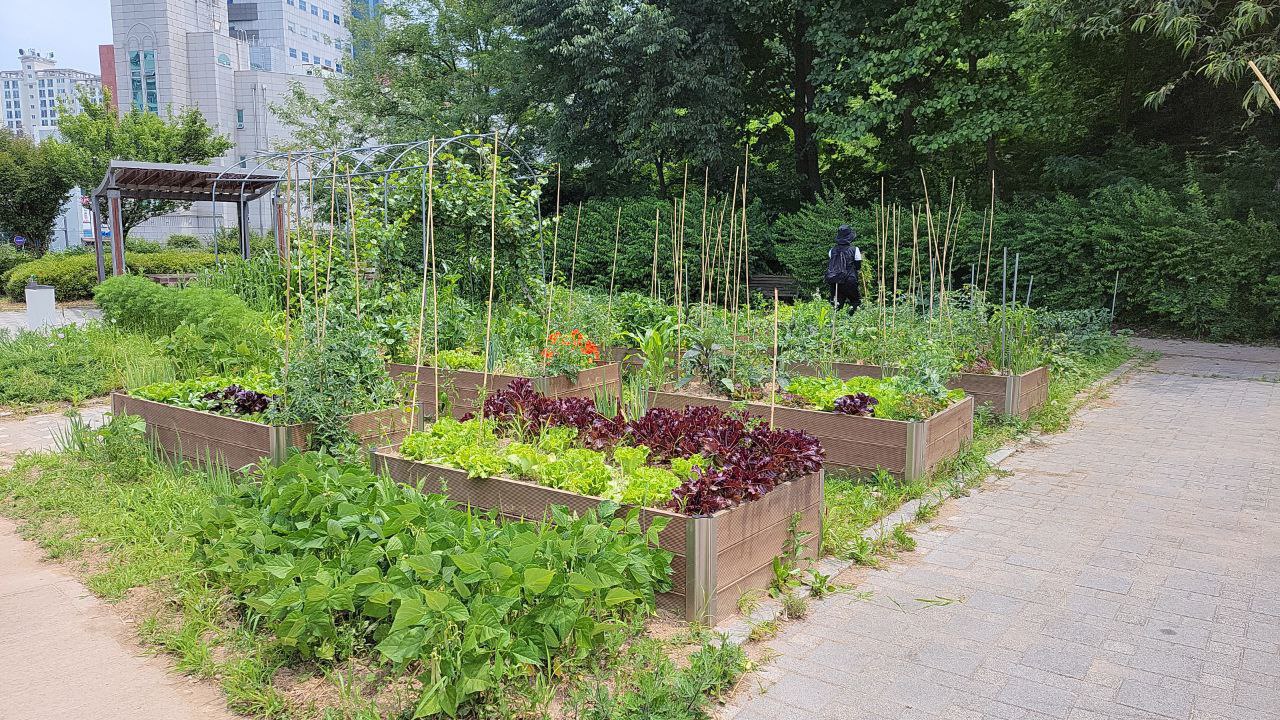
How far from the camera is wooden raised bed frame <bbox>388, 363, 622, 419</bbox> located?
637 cm

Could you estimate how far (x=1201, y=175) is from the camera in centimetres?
1300

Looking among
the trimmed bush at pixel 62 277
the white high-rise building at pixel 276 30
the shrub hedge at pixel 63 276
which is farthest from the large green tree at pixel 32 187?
the white high-rise building at pixel 276 30

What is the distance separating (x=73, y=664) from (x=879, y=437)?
4193mm

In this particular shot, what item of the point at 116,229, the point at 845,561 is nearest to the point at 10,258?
the point at 116,229

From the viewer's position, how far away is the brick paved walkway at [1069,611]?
2773mm

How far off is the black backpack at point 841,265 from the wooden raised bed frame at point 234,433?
6.04 m

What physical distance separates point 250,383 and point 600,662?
3899mm

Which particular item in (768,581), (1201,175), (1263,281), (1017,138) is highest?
(1017,138)

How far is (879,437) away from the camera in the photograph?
505cm

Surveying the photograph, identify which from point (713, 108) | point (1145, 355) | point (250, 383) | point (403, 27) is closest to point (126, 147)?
point (403, 27)

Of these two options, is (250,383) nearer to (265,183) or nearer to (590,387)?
(590,387)

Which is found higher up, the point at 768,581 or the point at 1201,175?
the point at 1201,175

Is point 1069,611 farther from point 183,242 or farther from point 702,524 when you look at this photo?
point 183,242

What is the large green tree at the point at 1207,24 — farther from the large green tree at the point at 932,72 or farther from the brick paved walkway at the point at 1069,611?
the brick paved walkway at the point at 1069,611
